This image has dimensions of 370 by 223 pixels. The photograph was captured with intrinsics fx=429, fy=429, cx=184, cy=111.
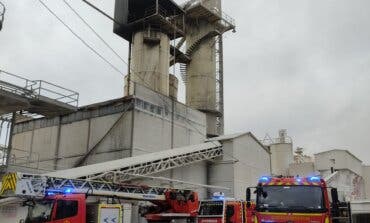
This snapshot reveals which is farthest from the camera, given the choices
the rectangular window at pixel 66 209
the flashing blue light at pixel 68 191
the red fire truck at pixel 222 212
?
the red fire truck at pixel 222 212

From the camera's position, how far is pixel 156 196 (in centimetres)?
2023

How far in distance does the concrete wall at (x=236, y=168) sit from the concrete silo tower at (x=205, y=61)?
8.41 m

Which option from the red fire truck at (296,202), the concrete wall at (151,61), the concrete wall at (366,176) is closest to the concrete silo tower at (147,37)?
the concrete wall at (151,61)

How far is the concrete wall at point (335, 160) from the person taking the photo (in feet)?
159

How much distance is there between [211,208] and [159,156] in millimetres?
8188

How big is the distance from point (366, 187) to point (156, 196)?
4310cm

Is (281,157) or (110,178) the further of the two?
(281,157)

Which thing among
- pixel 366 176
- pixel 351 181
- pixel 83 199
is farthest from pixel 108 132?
pixel 366 176

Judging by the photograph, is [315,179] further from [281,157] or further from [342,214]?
[281,157]

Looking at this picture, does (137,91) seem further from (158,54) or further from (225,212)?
(225,212)

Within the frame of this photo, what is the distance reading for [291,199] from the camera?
12.8 metres

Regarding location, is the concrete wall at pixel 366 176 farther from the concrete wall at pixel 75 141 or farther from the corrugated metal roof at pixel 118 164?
the concrete wall at pixel 75 141

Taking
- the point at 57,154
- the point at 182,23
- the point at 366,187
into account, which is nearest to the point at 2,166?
the point at 57,154

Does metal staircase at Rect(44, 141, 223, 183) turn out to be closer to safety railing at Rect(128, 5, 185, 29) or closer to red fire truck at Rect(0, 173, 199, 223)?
red fire truck at Rect(0, 173, 199, 223)
